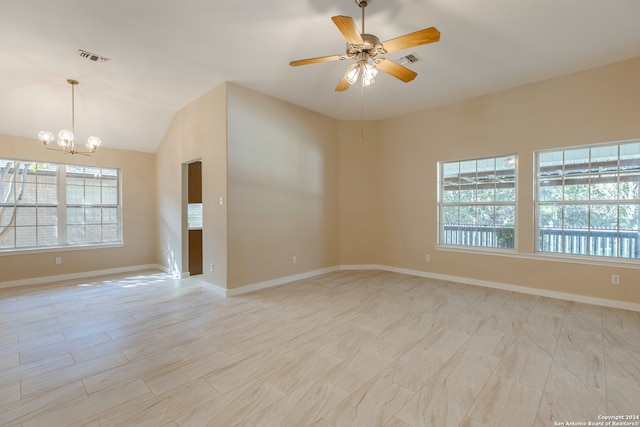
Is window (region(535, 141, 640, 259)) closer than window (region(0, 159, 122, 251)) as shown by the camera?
Yes

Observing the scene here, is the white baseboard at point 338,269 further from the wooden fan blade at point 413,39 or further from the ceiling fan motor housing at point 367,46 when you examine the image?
the wooden fan blade at point 413,39

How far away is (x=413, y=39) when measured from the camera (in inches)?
87.9

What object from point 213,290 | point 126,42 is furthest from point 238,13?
point 213,290

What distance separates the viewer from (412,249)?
552 centimetres

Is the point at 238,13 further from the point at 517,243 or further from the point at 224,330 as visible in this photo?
the point at 517,243

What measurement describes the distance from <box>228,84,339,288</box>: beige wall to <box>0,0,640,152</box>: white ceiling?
430 mm

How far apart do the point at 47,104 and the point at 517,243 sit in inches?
302

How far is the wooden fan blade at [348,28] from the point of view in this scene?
197cm

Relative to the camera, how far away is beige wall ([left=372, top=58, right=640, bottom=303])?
12.1 feet

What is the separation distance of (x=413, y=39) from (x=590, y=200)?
3.65m

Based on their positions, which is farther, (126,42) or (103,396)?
(126,42)

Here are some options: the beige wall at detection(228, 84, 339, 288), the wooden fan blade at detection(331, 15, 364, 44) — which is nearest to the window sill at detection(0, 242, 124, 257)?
the beige wall at detection(228, 84, 339, 288)

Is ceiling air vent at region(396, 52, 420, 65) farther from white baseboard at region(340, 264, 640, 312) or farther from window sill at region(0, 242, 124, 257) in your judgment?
window sill at region(0, 242, 124, 257)

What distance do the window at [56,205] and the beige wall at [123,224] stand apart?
0.18 metres
